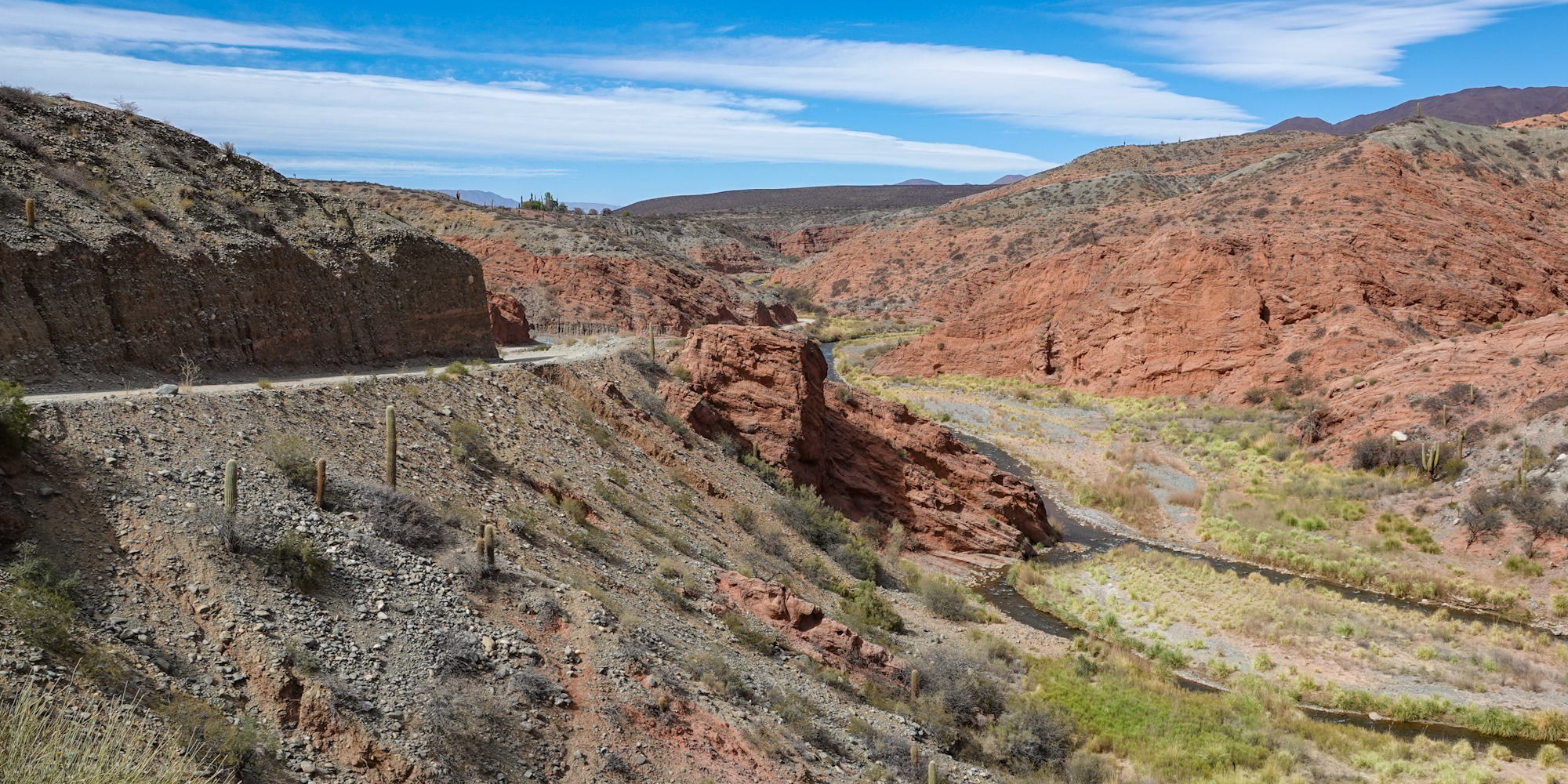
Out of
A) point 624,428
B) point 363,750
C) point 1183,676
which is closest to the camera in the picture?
point 363,750

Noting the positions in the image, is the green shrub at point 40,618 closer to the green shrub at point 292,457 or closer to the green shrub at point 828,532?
the green shrub at point 292,457

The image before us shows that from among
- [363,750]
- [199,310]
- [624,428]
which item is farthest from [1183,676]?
[199,310]

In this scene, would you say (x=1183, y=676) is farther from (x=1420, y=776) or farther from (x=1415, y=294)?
(x=1415, y=294)

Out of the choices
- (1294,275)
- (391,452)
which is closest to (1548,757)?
(391,452)

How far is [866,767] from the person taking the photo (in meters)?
12.0

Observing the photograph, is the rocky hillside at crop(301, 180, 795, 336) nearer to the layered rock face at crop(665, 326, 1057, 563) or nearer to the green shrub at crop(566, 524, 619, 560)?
the layered rock face at crop(665, 326, 1057, 563)

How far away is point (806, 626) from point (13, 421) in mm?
10426

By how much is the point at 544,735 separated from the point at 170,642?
11.7ft

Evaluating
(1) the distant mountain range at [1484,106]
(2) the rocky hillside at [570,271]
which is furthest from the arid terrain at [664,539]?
(1) the distant mountain range at [1484,106]

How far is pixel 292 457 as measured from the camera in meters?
12.3

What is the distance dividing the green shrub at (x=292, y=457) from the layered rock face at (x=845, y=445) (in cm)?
1115

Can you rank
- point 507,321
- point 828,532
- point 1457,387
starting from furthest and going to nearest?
point 507,321
point 1457,387
point 828,532

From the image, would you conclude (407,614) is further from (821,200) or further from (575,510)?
(821,200)

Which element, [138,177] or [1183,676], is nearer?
[138,177]
